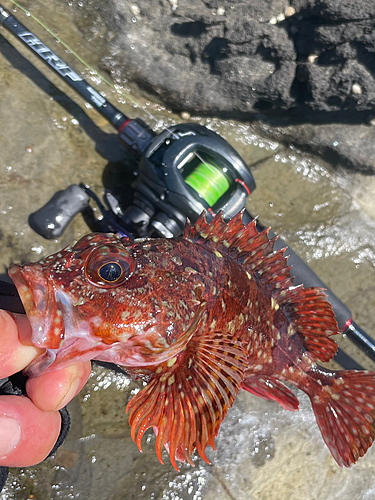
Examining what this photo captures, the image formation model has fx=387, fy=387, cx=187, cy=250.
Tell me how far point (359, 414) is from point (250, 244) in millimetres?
1400

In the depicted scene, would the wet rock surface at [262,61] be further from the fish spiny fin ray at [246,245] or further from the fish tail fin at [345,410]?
the fish tail fin at [345,410]

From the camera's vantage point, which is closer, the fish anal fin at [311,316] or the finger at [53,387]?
the finger at [53,387]

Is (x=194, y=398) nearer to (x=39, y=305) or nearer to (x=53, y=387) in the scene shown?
(x=53, y=387)

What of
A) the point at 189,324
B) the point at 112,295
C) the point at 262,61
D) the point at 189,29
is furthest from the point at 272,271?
the point at 189,29

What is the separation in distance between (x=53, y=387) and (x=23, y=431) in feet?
0.78

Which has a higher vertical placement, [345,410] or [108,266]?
[108,266]

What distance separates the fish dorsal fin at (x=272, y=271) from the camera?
241 centimetres

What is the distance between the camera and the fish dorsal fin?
2.41 meters

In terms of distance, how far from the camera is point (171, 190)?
311cm

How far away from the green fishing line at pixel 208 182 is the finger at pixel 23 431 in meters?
1.98

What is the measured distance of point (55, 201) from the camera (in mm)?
3414

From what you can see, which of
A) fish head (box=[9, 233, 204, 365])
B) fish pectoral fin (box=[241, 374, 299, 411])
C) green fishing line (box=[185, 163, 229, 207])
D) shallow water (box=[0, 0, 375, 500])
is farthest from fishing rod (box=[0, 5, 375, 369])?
fish head (box=[9, 233, 204, 365])

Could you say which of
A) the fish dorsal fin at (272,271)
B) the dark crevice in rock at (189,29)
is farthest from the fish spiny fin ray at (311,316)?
the dark crevice in rock at (189,29)

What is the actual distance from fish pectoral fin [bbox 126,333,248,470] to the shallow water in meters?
1.13
